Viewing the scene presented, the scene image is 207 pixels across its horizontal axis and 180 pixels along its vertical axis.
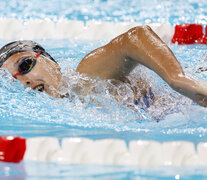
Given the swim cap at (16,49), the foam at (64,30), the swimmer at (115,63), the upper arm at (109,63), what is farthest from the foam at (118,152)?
the foam at (64,30)

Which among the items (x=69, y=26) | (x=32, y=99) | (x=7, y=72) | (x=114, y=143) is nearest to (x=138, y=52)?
(x=114, y=143)

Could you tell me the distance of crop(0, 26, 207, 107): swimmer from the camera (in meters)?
1.52

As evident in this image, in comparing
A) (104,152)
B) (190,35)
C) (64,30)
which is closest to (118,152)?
(104,152)

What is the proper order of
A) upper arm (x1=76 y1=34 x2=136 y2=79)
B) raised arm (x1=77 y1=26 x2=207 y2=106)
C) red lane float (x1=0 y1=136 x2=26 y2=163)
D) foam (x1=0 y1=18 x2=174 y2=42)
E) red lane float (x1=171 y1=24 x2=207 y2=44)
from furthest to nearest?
foam (x1=0 y1=18 x2=174 y2=42)
red lane float (x1=171 y1=24 x2=207 y2=44)
upper arm (x1=76 y1=34 x2=136 y2=79)
red lane float (x1=0 y1=136 x2=26 y2=163)
raised arm (x1=77 y1=26 x2=207 y2=106)

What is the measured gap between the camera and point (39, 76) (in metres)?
2.07

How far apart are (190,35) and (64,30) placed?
1.25m

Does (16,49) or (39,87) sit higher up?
(16,49)

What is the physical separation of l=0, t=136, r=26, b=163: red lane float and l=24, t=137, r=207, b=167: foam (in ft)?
0.08

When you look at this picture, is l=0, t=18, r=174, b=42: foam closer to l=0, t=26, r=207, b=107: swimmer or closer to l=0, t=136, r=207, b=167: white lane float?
l=0, t=26, r=207, b=107: swimmer

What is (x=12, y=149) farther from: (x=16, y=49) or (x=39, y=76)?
(x=16, y=49)

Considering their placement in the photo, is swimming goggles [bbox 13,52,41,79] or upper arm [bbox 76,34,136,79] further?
swimming goggles [bbox 13,52,41,79]

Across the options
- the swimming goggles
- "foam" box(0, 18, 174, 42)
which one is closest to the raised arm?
the swimming goggles

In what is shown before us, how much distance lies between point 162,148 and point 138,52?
42cm

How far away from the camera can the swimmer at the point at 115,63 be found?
152cm
